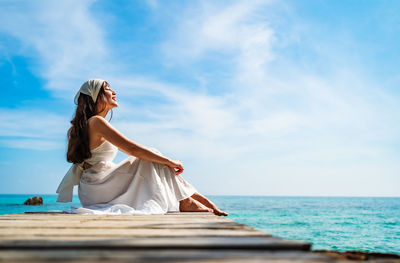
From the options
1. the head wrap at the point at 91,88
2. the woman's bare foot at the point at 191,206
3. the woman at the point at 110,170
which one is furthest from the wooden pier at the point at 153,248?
the head wrap at the point at 91,88

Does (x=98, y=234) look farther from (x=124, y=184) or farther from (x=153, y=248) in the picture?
(x=124, y=184)

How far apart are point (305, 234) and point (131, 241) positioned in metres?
12.7

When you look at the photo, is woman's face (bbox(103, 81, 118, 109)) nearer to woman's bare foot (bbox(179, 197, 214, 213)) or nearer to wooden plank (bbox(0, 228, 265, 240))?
woman's bare foot (bbox(179, 197, 214, 213))

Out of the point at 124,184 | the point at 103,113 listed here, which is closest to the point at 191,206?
the point at 124,184

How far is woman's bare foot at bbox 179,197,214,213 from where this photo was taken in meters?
3.56

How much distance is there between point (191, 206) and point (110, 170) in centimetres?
97

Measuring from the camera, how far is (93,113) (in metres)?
3.71

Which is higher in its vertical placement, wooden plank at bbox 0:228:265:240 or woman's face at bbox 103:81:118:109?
woman's face at bbox 103:81:118:109

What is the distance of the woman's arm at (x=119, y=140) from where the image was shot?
3443mm

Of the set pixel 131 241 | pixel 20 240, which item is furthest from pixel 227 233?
pixel 20 240

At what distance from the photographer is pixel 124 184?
11.9 ft

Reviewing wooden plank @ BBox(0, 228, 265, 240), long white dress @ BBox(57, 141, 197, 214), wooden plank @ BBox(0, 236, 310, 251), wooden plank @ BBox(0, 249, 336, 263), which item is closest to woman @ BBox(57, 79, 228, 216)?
long white dress @ BBox(57, 141, 197, 214)

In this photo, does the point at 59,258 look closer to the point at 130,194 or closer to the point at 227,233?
the point at 227,233

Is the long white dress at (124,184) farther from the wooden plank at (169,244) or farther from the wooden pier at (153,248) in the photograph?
the wooden plank at (169,244)
